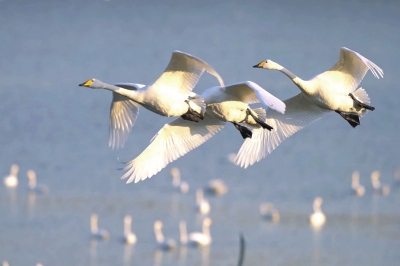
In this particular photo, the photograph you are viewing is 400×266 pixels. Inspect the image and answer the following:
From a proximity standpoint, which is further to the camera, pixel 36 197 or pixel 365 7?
pixel 365 7

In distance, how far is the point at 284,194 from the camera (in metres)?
29.5

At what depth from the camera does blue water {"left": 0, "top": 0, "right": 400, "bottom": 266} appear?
2631 centimetres

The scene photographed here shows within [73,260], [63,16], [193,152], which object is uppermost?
[63,16]

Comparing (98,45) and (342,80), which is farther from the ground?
(98,45)

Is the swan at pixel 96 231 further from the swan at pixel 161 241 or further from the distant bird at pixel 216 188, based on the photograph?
the distant bird at pixel 216 188

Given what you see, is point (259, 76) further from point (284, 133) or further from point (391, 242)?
point (284, 133)

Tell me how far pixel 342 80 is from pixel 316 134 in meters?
20.2

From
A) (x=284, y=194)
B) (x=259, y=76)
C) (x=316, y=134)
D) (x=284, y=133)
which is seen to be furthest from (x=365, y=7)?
(x=284, y=133)

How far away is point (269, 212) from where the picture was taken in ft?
89.9

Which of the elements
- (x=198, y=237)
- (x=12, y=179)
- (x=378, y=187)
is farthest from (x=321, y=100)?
(x=12, y=179)

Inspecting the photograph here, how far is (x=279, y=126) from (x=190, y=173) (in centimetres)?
1544

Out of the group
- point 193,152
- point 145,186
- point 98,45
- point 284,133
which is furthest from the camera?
point 98,45

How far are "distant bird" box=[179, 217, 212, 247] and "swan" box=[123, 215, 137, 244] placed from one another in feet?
4.02

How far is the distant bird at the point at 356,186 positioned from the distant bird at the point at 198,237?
463cm
